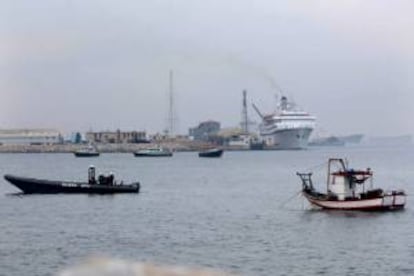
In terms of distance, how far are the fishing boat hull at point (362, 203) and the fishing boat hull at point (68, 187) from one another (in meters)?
19.4

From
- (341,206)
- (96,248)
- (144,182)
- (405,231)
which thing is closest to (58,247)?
(96,248)

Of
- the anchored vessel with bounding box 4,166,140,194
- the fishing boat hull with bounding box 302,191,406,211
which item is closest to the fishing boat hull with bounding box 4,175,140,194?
the anchored vessel with bounding box 4,166,140,194

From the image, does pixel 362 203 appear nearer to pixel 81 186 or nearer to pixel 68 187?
pixel 81 186

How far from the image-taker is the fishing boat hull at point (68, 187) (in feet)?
220

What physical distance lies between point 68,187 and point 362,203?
2584 centimetres

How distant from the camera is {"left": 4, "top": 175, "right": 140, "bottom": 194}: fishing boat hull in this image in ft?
220

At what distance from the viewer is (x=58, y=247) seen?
115ft

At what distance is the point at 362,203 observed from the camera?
5075 centimetres

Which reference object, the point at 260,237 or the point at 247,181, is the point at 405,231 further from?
the point at 247,181

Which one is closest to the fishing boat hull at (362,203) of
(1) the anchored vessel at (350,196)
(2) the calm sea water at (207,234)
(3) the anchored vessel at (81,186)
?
(1) the anchored vessel at (350,196)

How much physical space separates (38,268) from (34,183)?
1617 inches

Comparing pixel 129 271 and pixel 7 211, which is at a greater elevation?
pixel 129 271

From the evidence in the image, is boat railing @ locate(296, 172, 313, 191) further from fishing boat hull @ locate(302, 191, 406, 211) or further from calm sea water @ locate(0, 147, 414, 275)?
calm sea water @ locate(0, 147, 414, 275)

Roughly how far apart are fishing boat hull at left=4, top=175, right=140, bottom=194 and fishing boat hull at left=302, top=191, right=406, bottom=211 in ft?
63.6
